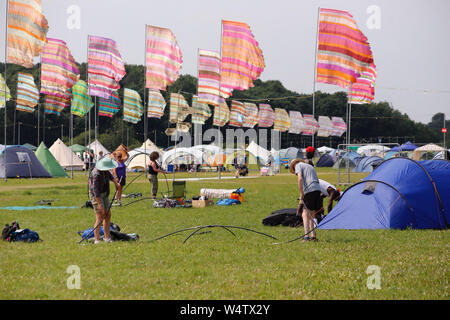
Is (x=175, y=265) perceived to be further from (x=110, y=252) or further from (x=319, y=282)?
(x=319, y=282)

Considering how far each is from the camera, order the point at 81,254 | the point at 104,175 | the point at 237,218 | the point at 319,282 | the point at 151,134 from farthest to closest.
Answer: the point at 151,134 → the point at 237,218 → the point at 104,175 → the point at 81,254 → the point at 319,282

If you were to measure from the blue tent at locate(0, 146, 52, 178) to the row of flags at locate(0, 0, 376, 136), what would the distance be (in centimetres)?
285

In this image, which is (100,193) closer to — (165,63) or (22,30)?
(22,30)

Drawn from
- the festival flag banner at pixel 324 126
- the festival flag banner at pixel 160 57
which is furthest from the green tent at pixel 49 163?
the festival flag banner at pixel 324 126

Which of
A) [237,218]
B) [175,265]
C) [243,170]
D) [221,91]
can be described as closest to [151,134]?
[243,170]

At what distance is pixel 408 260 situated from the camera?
320 inches

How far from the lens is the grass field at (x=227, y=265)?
6.30 metres

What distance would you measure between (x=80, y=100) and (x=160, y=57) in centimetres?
1459

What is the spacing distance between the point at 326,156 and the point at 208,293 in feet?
188

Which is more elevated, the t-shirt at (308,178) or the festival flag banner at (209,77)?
the festival flag banner at (209,77)

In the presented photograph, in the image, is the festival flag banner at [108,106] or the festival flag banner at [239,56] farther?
the festival flag banner at [108,106]

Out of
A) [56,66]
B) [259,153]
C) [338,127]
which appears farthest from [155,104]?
[338,127]

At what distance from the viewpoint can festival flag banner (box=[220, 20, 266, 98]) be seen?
80.4 ft

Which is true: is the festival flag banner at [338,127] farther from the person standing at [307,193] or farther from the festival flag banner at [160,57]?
the person standing at [307,193]
